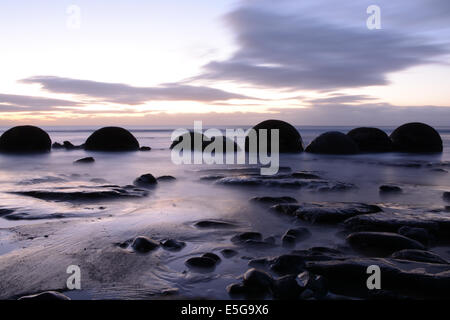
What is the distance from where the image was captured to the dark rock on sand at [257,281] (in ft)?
7.88

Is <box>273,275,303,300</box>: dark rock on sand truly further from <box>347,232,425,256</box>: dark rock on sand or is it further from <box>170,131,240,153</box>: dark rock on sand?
<box>170,131,240,153</box>: dark rock on sand

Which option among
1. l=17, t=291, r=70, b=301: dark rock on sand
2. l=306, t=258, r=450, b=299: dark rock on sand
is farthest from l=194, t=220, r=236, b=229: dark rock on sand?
l=17, t=291, r=70, b=301: dark rock on sand

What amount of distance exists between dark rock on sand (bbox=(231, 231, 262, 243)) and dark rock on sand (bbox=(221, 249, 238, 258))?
0.34 metres

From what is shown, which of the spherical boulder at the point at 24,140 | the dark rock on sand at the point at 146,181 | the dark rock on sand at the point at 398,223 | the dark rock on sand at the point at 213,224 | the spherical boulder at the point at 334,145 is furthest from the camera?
the spherical boulder at the point at 24,140

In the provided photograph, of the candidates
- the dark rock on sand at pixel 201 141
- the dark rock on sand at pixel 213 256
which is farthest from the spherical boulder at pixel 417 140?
the dark rock on sand at pixel 213 256

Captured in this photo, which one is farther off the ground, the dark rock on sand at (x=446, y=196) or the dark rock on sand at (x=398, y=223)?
the dark rock on sand at (x=398, y=223)

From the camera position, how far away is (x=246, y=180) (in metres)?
7.19

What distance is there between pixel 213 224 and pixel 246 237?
2.12 ft

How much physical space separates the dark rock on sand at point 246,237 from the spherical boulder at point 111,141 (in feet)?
47.2

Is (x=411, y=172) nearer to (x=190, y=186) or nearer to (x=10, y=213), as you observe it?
(x=190, y=186)

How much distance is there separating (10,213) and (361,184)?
609 cm

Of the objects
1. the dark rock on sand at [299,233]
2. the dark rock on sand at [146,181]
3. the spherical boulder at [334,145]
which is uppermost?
the spherical boulder at [334,145]

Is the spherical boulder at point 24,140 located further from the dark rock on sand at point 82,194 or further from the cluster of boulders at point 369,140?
the dark rock on sand at point 82,194

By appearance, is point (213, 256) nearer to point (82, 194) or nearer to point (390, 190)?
point (82, 194)
